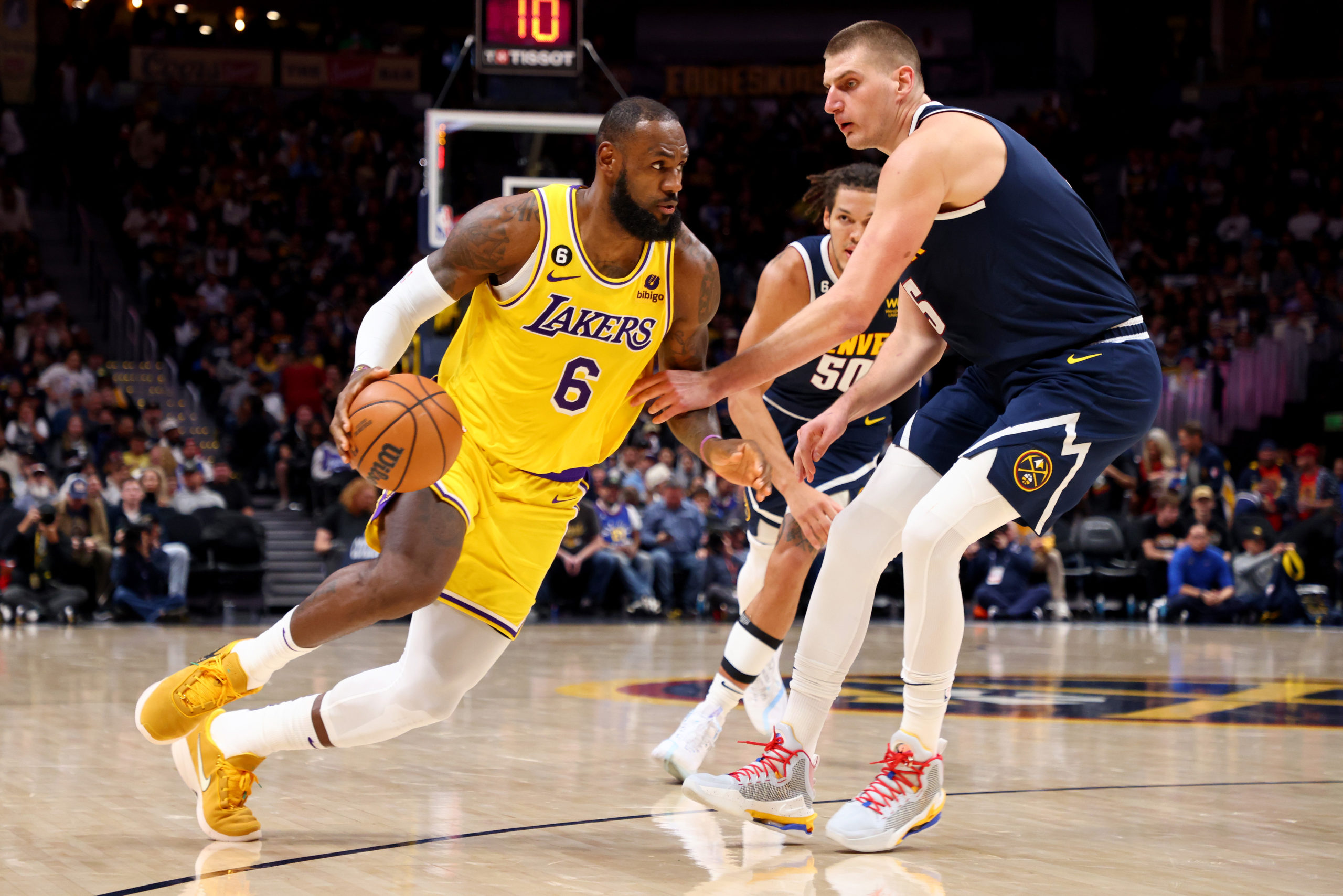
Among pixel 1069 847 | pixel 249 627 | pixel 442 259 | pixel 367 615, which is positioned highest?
pixel 442 259

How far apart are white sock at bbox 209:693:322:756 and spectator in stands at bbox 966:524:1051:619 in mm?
9836

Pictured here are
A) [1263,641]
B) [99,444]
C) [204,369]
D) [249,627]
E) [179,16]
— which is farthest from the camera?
[179,16]

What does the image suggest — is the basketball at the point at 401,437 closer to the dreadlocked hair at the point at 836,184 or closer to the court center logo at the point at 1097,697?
the dreadlocked hair at the point at 836,184

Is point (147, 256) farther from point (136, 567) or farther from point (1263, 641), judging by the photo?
point (1263, 641)

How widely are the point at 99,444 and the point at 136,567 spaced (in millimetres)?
2715

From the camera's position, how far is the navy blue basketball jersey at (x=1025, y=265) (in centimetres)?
377

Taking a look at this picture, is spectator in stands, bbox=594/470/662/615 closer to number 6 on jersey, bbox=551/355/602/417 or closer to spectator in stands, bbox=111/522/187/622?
spectator in stands, bbox=111/522/187/622

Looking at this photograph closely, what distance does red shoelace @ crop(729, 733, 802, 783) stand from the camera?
3.97 metres

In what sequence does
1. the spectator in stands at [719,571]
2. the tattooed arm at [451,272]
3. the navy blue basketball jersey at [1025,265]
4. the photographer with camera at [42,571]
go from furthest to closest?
1. the spectator in stands at [719,571]
2. the photographer with camera at [42,571]
3. the tattooed arm at [451,272]
4. the navy blue basketball jersey at [1025,265]

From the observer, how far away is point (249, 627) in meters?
11.6

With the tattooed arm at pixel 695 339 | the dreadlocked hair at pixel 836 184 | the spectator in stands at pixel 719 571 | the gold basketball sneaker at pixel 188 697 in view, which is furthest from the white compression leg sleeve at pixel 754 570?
the spectator in stands at pixel 719 571

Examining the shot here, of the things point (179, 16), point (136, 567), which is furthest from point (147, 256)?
point (136, 567)

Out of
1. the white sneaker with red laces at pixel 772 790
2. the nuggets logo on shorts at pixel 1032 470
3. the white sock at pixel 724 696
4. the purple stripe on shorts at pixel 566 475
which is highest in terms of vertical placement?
the nuggets logo on shorts at pixel 1032 470

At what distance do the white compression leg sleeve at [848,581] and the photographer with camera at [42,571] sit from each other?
9.36 meters
